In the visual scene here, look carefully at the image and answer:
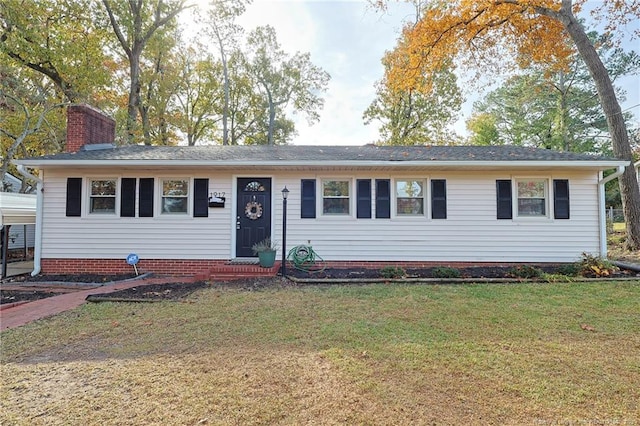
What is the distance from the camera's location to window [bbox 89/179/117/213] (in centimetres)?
773

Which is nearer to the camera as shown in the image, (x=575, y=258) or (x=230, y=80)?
(x=575, y=258)

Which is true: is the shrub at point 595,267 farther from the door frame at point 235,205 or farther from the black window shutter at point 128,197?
the black window shutter at point 128,197

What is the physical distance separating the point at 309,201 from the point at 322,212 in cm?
44

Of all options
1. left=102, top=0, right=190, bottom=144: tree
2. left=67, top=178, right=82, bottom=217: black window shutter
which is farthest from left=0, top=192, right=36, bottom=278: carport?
left=102, top=0, right=190, bottom=144: tree

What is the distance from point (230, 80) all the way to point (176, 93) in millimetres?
3915

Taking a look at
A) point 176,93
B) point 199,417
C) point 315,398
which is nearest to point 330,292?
point 315,398

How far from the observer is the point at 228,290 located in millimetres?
5840

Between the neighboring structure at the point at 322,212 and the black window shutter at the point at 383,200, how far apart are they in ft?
0.08

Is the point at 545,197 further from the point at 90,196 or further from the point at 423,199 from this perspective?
the point at 90,196

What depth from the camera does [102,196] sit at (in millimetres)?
7758

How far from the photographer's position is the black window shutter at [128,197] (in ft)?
25.1

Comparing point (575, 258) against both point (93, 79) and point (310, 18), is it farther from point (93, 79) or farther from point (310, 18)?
point (93, 79)

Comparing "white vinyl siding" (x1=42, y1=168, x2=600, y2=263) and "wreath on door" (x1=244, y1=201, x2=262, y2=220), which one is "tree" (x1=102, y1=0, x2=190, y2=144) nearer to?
"white vinyl siding" (x1=42, y1=168, x2=600, y2=263)

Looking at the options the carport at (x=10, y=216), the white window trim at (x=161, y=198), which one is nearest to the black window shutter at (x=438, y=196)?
the white window trim at (x=161, y=198)
